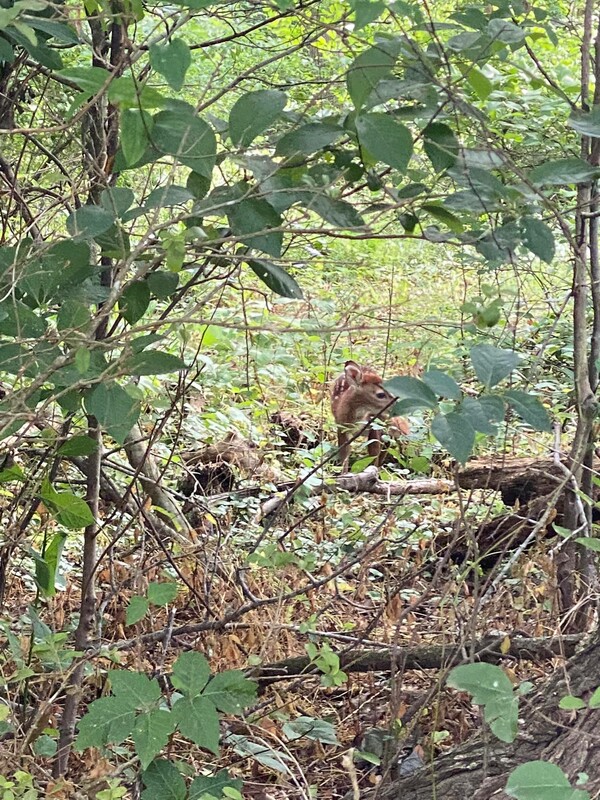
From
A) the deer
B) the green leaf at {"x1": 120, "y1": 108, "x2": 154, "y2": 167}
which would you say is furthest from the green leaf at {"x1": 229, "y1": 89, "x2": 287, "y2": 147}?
the deer

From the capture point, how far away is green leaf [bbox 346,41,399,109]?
4.34 ft

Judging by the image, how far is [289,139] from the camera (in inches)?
56.6

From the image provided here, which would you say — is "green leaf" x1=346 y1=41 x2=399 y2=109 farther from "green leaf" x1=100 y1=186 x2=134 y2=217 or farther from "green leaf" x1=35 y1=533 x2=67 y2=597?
"green leaf" x1=35 y1=533 x2=67 y2=597

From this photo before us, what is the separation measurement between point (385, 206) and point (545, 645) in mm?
1144

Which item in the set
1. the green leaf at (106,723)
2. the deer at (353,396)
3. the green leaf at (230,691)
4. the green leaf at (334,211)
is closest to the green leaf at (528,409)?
the green leaf at (334,211)

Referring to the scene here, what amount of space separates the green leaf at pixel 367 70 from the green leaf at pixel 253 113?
0.38ft

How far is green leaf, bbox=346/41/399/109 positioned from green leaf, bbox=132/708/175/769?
1066 mm

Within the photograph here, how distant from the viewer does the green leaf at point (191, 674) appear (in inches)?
61.9

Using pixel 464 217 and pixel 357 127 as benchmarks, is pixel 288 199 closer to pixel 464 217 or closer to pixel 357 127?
pixel 357 127

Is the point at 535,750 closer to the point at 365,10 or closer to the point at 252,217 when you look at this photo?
the point at 252,217

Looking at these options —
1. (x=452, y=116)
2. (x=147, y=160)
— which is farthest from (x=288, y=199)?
(x=452, y=116)

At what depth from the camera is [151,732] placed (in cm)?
151

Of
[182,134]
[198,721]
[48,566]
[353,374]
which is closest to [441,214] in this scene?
[182,134]

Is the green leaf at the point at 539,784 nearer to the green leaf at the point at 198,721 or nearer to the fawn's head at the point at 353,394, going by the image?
the green leaf at the point at 198,721
